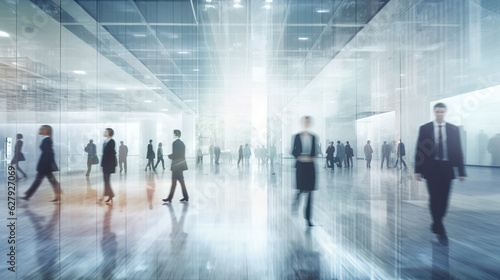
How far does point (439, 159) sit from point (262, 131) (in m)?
11.7

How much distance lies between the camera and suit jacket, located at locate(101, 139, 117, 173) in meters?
5.14

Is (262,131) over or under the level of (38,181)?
over

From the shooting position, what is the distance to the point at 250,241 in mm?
3129

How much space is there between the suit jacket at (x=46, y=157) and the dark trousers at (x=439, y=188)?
6630 millimetres

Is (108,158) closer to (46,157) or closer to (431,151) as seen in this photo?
(46,157)

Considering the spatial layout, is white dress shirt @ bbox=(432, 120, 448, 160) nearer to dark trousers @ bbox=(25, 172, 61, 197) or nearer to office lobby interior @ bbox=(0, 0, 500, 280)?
office lobby interior @ bbox=(0, 0, 500, 280)

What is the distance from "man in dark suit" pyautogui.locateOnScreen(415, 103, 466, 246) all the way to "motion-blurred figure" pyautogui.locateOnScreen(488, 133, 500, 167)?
15158 mm

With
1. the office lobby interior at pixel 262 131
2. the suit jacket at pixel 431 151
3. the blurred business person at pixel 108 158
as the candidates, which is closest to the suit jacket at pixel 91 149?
the office lobby interior at pixel 262 131

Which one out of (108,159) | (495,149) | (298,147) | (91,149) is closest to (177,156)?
(108,159)

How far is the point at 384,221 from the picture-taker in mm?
3955

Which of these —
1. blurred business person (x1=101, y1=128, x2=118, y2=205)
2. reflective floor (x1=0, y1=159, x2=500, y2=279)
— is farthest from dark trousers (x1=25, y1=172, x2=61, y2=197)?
blurred business person (x1=101, y1=128, x2=118, y2=205)

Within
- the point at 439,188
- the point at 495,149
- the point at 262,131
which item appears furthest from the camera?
the point at 262,131

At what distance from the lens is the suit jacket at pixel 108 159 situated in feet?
16.9

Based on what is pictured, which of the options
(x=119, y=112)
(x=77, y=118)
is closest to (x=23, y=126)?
(x=77, y=118)
